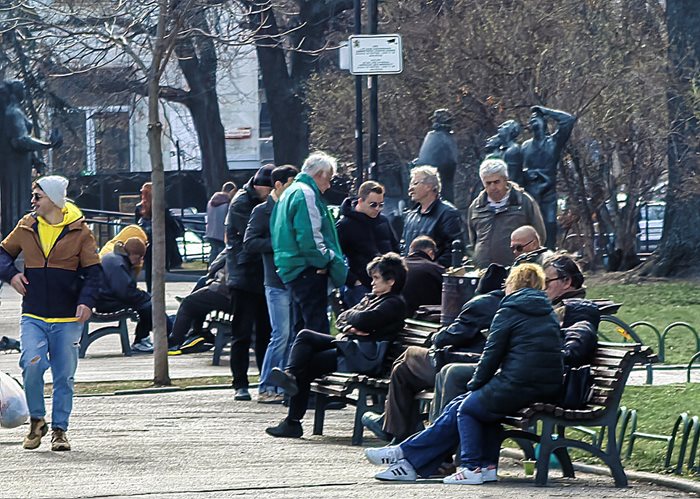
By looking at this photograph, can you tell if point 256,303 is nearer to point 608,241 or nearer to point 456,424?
point 456,424

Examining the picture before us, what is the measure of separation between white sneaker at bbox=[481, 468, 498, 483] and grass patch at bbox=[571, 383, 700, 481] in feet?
3.02

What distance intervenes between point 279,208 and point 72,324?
2261 millimetres

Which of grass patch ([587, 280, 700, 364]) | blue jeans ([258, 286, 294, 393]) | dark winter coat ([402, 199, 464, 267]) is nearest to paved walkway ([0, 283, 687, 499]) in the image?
blue jeans ([258, 286, 294, 393])

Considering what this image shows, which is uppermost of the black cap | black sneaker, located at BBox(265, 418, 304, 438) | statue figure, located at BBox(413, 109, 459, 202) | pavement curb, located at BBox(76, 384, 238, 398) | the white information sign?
the white information sign

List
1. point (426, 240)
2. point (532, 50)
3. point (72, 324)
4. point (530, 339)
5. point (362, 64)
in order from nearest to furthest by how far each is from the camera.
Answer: point (530, 339)
point (72, 324)
point (426, 240)
point (362, 64)
point (532, 50)

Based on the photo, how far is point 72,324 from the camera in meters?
10.2

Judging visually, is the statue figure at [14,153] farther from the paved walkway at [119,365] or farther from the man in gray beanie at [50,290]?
the man in gray beanie at [50,290]

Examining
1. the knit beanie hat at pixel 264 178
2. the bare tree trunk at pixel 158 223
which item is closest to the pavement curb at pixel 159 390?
the bare tree trunk at pixel 158 223

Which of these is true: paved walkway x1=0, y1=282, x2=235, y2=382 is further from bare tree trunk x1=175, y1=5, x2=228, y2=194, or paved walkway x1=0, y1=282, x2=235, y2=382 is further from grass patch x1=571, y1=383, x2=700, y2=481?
bare tree trunk x1=175, y1=5, x2=228, y2=194

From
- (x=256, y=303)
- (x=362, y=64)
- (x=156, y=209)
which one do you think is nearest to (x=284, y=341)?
(x=256, y=303)

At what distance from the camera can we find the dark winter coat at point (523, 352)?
855 centimetres

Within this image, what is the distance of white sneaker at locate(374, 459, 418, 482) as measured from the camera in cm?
875

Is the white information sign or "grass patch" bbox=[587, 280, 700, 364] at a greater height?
the white information sign

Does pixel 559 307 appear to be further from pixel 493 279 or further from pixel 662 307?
pixel 662 307
